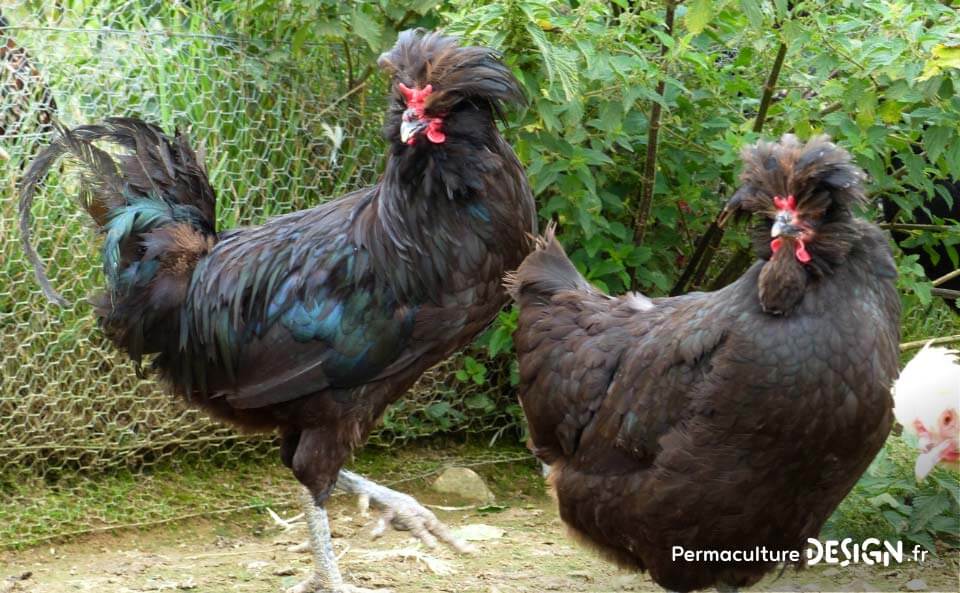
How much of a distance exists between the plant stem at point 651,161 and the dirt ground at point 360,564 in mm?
1566

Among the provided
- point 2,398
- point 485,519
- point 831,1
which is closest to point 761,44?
point 831,1

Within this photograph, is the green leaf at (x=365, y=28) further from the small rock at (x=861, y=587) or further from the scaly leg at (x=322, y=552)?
the small rock at (x=861, y=587)

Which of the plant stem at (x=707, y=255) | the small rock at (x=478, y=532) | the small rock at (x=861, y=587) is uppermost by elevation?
the plant stem at (x=707, y=255)

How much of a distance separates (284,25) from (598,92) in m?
1.82

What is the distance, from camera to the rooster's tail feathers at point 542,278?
4.49 m

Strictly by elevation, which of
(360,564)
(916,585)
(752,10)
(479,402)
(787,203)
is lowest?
(916,585)

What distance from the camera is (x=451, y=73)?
14.1 feet

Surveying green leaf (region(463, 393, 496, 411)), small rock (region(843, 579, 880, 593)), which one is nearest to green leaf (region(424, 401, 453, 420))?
green leaf (region(463, 393, 496, 411))

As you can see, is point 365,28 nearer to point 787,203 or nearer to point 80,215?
point 80,215

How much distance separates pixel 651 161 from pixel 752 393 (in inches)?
91.9

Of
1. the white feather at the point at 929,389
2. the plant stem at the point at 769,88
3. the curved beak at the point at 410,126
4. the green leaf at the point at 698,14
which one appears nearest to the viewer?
the white feather at the point at 929,389

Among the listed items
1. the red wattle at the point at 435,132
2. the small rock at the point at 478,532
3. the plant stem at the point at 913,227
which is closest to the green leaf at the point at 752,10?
the red wattle at the point at 435,132

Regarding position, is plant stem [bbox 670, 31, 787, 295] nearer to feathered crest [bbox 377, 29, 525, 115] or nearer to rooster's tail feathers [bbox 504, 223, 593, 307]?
rooster's tail feathers [bbox 504, 223, 593, 307]

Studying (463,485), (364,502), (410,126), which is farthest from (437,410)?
(410,126)
